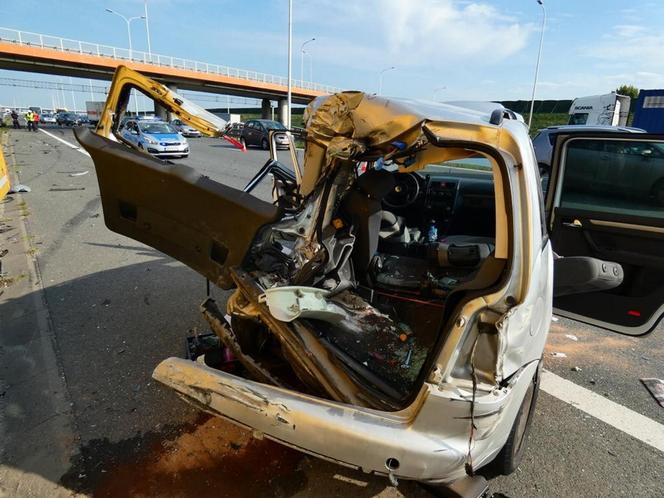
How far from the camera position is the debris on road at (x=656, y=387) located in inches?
120

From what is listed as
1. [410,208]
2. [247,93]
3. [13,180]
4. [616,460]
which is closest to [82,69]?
[247,93]

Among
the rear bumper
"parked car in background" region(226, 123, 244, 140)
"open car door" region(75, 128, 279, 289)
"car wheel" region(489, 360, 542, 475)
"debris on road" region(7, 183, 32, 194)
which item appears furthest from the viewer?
"debris on road" region(7, 183, 32, 194)

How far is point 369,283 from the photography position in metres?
3.14

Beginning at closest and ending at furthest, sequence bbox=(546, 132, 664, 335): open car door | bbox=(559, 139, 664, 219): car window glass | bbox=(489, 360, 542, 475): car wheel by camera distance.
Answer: bbox=(489, 360, 542, 475): car wheel
bbox=(546, 132, 664, 335): open car door
bbox=(559, 139, 664, 219): car window glass

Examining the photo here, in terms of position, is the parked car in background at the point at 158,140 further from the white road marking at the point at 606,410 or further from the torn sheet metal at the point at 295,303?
the white road marking at the point at 606,410

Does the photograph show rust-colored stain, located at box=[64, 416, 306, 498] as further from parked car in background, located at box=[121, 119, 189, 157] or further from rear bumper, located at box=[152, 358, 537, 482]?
parked car in background, located at box=[121, 119, 189, 157]

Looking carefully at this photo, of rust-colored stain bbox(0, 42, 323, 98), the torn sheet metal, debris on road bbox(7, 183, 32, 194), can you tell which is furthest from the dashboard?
rust-colored stain bbox(0, 42, 323, 98)

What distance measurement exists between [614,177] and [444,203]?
4.78 ft

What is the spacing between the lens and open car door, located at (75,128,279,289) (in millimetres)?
2531

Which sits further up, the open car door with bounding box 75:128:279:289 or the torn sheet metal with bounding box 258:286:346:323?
the open car door with bounding box 75:128:279:289

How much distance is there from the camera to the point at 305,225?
2.48 m

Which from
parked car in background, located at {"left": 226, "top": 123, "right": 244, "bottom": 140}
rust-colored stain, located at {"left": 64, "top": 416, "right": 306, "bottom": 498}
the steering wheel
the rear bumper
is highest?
parked car in background, located at {"left": 226, "top": 123, "right": 244, "bottom": 140}

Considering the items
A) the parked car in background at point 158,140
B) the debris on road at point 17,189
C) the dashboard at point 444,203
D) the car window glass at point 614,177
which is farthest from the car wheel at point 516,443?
the parked car in background at point 158,140

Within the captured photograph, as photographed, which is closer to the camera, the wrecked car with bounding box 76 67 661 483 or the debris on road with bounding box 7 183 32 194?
the wrecked car with bounding box 76 67 661 483
